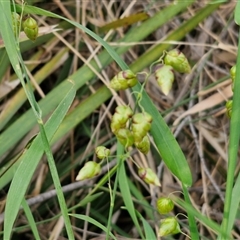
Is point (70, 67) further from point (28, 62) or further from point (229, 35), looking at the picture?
point (229, 35)

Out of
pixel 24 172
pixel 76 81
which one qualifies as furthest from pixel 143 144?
pixel 76 81

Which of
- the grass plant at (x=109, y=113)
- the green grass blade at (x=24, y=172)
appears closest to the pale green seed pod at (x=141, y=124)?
the green grass blade at (x=24, y=172)

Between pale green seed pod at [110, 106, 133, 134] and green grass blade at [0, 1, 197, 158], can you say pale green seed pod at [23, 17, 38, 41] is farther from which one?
green grass blade at [0, 1, 197, 158]

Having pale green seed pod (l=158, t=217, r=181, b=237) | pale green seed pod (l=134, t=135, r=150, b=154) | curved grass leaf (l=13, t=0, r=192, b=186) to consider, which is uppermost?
pale green seed pod (l=134, t=135, r=150, b=154)

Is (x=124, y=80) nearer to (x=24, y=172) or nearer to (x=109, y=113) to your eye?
(x=24, y=172)

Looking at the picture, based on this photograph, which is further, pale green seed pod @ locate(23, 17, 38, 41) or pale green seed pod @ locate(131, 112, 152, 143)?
pale green seed pod @ locate(23, 17, 38, 41)

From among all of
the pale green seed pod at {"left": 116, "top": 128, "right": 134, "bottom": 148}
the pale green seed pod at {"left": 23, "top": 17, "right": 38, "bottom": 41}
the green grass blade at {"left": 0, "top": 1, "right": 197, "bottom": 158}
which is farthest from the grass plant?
the pale green seed pod at {"left": 116, "top": 128, "right": 134, "bottom": 148}

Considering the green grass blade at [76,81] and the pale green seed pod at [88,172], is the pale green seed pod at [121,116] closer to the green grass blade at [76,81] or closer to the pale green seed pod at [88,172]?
A: the pale green seed pod at [88,172]

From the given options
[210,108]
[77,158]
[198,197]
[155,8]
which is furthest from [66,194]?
[155,8]
